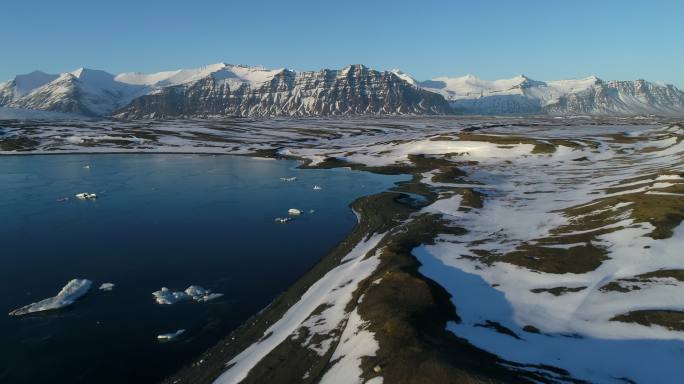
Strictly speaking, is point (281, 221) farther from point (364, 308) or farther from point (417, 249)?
point (364, 308)

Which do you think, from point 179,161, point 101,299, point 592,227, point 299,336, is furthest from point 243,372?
point 179,161

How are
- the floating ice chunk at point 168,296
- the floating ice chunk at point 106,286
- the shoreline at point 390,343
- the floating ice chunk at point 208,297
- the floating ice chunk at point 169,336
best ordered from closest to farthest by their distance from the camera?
the shoreline at point 390,343, the floating ice chunk at point 169,336, the floating ice chunk at point 168,296, the floating ice chunk at point 208,297, the floating ice chunk at point 106,286

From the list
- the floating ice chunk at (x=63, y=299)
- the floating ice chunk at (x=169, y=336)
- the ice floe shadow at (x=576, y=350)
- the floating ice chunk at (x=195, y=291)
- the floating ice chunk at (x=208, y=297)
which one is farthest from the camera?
the floating ice chunk at (x=195, y=291)

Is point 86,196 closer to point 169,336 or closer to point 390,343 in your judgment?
point 169,336

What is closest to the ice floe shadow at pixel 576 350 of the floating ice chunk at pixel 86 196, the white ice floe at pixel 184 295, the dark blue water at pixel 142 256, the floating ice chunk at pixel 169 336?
the dark blue water at pixel 142 256

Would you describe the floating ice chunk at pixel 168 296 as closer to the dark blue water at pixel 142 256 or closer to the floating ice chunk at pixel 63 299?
the dark blue water at pixel 142 256

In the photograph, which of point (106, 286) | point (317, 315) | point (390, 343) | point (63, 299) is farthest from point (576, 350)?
point (63, 299)
